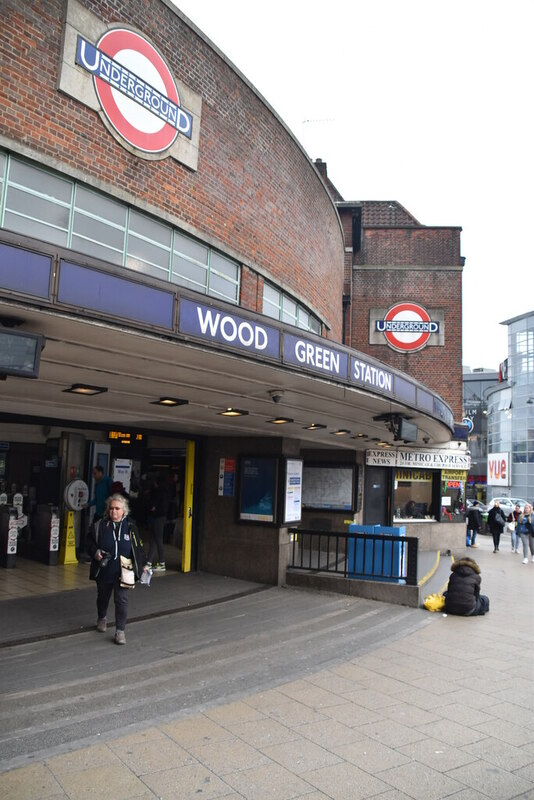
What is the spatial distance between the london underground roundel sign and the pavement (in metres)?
6.95

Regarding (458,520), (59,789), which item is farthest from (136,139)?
(458,520)

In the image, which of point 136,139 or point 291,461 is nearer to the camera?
point 136,139

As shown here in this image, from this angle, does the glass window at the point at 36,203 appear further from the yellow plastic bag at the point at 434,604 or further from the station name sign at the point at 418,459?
the station name sign at the point at 418,459

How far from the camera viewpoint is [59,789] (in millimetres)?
3666

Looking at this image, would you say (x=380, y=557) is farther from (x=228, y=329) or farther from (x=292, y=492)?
(x=228, y=329)

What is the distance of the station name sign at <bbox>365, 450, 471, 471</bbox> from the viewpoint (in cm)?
1738

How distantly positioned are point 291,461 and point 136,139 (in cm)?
607

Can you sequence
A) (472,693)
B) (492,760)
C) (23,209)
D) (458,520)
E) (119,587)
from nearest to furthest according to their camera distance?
1. (492,760)
2. (472,693)
3. (119,587)
4. (23,209)
5. (458,520)

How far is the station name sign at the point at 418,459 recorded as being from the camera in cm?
1738

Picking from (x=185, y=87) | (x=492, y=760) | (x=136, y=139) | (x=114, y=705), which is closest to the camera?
(x=492, y=760)

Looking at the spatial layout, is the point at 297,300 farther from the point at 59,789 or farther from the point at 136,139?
the point at 59,789

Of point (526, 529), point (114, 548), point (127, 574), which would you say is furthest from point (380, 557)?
point (526, 529)

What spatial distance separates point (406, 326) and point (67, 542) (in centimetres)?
1555

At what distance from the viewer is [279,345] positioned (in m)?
6.08
